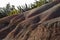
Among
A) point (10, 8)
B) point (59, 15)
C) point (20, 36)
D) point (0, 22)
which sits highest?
point (59, 15)

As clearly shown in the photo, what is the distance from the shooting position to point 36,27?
11602 mm

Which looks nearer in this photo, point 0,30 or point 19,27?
point 19,27

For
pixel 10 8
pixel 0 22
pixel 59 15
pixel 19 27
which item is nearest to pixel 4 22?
pixel 0 22

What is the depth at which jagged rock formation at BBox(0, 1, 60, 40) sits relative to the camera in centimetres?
1075

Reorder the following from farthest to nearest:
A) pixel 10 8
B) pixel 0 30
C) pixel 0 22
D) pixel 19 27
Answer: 1. pixel 10 8
2. pixel 0 22
3. pixel 0 30
4. pixel 19 27

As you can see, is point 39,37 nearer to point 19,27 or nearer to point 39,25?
point 39,25

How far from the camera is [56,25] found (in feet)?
35.1

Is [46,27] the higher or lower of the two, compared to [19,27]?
higher

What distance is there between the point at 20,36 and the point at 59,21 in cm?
244

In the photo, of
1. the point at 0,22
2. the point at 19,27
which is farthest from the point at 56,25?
the point at 0,22

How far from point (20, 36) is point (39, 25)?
149cm

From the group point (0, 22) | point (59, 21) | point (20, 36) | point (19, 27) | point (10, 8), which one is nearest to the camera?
point (59, 21)

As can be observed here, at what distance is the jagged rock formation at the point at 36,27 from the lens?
10.8m

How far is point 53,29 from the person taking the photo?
1073 cm
